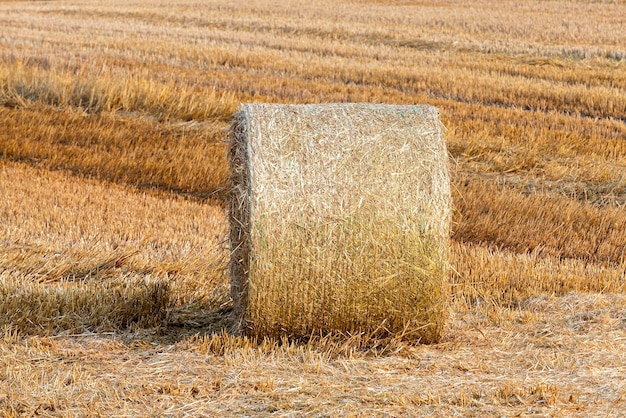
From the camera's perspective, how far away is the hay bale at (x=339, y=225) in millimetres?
5266

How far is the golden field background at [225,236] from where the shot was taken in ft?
15.8

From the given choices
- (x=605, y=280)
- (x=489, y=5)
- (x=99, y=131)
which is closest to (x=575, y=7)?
(x=489, y=5)

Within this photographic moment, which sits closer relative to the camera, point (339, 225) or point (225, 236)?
point (339, 225)

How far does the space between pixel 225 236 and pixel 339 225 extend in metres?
1.45

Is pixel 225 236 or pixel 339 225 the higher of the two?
pixel 339 225

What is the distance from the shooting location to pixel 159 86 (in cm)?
1430

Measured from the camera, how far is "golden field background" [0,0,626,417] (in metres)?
4.81

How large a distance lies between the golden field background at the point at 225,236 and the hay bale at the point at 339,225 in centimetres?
18

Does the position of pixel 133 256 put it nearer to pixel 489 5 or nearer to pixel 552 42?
pixel 552 42

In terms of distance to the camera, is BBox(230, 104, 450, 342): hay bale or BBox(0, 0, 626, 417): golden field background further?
BBox(230, 104, 450, 342): hay bale

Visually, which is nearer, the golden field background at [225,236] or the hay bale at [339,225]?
the golden field background at [225,236]

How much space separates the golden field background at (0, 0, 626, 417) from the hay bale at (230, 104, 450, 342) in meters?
0.18

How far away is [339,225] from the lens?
5.29 metres

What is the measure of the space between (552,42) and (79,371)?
69.9 ft
